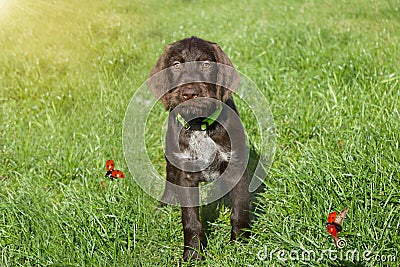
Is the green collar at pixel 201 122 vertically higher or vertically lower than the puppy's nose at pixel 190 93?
lower

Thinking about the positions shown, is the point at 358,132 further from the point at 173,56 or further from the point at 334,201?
the point at 173,56

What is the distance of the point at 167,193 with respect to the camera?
4094mm

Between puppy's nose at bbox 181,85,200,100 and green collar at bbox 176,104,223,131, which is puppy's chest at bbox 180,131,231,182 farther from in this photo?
puppy's nose at bbox 181,85,200,100

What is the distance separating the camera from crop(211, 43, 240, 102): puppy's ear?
11.1ft

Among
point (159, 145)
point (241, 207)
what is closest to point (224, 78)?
point (241, 207)

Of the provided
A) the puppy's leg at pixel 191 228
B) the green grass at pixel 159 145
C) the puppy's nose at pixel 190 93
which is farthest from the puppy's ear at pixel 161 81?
the green grass at pixel 159 145

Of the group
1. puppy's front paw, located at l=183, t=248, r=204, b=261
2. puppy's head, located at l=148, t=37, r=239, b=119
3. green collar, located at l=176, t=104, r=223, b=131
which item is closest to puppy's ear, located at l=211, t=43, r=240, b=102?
puppy's head, located at l=148, t=37, r=239, b=119

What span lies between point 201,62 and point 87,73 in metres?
2.95

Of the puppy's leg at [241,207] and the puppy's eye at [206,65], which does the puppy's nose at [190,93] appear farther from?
the puppy's leg at [241,207]

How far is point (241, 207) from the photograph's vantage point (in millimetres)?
3438

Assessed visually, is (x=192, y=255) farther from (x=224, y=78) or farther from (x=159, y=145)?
(x=159, y=145)

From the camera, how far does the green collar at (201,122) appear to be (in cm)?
328

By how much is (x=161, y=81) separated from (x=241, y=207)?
3.64 feet

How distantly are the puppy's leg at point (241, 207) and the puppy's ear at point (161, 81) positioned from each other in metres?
0.79
